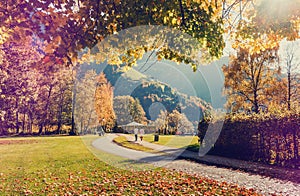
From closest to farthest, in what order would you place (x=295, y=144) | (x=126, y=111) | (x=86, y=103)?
1. (x=295, y=144)
2. (x=126, y=111)
3. (x=86, y=103)

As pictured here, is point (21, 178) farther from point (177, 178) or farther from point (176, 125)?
point (176, 125)

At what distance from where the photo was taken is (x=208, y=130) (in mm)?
18078

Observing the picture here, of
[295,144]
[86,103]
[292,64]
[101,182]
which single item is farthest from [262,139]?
[86,103]

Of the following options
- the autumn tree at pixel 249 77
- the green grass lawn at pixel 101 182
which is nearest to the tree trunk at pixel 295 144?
the green grass lawn at pixel 101 182

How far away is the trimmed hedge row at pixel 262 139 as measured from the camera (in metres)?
12.0

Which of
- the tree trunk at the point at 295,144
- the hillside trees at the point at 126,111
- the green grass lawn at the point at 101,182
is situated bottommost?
the green grass lawn at the point at 101,182

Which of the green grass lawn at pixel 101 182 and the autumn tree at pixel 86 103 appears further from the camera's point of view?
the autumn tree at pixel 86 103

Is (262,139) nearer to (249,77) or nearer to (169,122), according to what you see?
(249,77)

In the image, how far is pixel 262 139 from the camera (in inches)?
530

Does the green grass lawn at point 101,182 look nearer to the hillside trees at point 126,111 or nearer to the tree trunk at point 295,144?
the tree trunk at point 295,144

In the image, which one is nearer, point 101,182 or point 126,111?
point 101,182

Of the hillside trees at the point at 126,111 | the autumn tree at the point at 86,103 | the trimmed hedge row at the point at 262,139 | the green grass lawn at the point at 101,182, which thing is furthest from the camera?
the autumn tree at the point at 86,103

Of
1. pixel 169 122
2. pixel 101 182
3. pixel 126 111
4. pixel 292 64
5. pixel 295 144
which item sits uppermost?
pixel 292 64

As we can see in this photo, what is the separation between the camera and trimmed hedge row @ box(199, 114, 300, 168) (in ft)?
39.5
